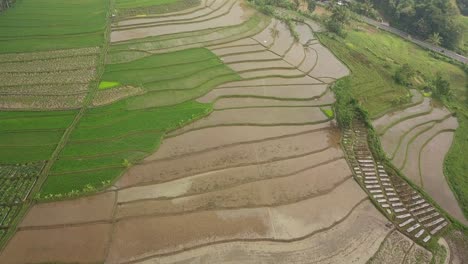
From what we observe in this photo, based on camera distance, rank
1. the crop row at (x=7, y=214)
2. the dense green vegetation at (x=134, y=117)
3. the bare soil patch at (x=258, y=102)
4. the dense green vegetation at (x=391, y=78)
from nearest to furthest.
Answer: the crop row at (x=7, y=214) → the dense green vegetation at (x=134, y=117) → the dense green vegetation at (x=391, y=78) → the bare soil patch at (x=258, y=102)

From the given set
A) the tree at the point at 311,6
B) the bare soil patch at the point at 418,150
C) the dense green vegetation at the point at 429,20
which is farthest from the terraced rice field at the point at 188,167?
the dense green vegetation at the point at 429,20

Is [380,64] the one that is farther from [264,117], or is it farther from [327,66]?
[264,117]

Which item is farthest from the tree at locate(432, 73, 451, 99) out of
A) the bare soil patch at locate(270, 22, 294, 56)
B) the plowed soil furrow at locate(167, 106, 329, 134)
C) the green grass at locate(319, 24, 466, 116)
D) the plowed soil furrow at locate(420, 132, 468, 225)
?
the bare soil patch at locate(270, 22, 294, 56)

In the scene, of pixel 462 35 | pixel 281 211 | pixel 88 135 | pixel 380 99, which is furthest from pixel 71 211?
pixel 462 35

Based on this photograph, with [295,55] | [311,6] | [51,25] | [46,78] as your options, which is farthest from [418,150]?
[51,25]

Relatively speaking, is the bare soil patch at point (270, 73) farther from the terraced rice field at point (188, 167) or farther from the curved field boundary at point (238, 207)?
the curved field boundary at point (238, 207)

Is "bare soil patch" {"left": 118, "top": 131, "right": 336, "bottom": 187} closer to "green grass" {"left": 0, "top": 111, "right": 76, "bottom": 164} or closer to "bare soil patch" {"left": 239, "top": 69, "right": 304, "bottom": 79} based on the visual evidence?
"green grass" {"left": 0, "top": 111, "right": 76, "bottom": 164}

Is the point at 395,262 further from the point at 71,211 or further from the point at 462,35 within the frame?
the point at 462,35
